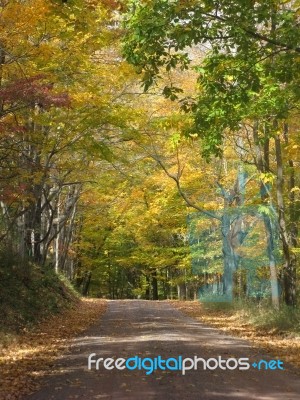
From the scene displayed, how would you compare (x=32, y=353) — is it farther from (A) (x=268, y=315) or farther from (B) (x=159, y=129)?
(B) (x=159, y=129)

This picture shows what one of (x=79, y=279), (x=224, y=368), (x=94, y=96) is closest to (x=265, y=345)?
(x=224, y=368)

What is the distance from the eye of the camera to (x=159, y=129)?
1881cm

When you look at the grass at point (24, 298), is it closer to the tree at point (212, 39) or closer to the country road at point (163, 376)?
the country road at point (163, 376)

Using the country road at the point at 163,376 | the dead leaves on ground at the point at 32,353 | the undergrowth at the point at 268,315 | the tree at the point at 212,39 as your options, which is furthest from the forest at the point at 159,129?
the country road at the point at 163,376

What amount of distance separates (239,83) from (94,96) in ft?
23.7

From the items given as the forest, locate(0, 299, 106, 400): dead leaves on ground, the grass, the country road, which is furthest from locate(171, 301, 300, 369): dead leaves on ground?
the grass

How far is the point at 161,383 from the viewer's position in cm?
730

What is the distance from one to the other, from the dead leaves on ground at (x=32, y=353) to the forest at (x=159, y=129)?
1395 mm

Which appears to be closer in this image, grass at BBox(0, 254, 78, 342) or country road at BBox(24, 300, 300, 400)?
country road at BBox(24, 300, 300, 400)

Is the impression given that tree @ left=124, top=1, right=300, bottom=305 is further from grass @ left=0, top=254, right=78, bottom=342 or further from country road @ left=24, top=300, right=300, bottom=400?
grass @ left=0, top=254, right=78, bottom=342

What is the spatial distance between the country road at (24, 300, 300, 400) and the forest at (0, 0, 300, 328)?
3.98 m

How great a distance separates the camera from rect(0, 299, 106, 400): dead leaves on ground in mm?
7370

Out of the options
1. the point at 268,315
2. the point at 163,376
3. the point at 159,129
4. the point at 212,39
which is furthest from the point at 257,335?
the point at 159,129

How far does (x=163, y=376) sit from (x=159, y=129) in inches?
487
